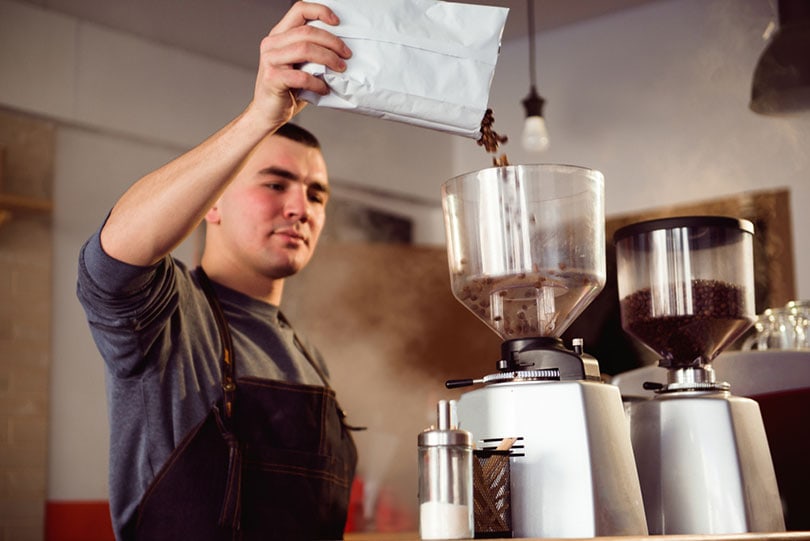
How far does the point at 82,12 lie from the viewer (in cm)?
345

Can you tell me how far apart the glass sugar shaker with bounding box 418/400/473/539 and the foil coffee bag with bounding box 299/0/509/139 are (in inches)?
13.8

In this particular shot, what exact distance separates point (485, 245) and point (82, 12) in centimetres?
279

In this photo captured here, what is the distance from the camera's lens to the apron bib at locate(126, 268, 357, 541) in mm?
1443

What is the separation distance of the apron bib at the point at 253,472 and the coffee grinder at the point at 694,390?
585 mm

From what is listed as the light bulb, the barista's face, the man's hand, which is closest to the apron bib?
the barista's face

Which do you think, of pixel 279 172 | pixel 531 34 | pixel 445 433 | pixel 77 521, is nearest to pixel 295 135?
pixel 279 172

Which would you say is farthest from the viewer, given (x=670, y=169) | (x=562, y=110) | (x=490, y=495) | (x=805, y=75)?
(x=562, y=110)

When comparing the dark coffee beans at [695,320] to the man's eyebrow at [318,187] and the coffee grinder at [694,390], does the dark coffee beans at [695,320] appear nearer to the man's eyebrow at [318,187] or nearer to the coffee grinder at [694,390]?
the coffee grinder at [694,390]

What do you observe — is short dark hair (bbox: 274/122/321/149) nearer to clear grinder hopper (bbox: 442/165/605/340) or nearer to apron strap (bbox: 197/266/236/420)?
apron strap (bbox: 197/266/236/420)

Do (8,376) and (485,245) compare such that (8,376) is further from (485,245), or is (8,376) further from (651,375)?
(485,245)

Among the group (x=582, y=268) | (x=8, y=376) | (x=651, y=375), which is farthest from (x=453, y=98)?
(x=8, y=376)

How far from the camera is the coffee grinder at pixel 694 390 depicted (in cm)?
121

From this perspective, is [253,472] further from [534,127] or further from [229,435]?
[534,127]

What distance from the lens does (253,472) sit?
4.99 feet
